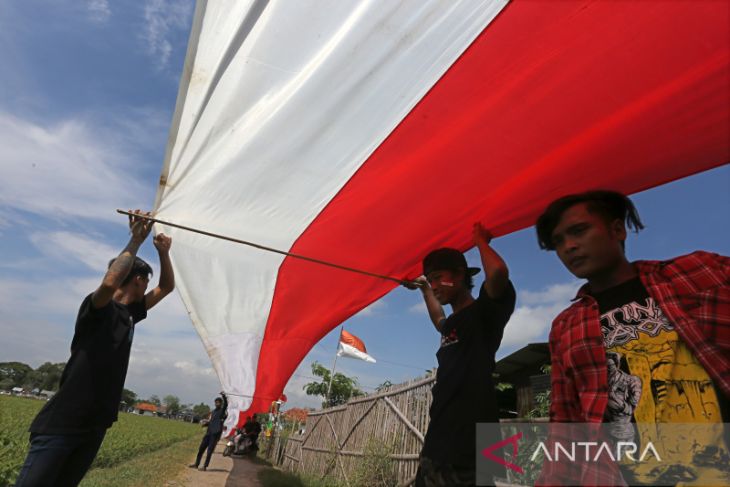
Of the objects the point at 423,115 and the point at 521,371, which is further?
the point at 521,371

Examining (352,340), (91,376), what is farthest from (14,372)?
(91,376)

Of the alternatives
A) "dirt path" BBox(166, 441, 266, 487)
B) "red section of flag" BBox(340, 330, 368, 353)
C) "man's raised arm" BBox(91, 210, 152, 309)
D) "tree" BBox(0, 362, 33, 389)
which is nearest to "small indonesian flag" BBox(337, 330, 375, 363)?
"red section of flag" BBox(340, 330, 368, 353)

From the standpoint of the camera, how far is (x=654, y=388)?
118cm

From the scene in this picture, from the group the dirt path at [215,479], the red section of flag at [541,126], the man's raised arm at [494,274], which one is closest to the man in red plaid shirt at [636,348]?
the man's raised arm at [494,274]

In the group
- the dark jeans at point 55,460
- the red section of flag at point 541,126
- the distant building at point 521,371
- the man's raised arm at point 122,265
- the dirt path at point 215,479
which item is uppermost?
the distant building at point 521,371

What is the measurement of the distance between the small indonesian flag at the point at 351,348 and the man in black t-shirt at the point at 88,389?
11934 millimetres

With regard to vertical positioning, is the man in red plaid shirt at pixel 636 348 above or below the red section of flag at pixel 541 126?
below

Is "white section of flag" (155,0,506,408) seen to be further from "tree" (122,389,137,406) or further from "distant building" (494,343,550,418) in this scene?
"tree" (122,389,137,406)

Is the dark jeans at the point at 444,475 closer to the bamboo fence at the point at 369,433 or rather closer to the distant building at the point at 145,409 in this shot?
the bamboo fence at the point at 369,433

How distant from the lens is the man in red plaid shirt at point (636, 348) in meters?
1.11

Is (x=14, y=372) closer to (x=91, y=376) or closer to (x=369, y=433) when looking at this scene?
(x=369, y=433)

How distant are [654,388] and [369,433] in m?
5.62

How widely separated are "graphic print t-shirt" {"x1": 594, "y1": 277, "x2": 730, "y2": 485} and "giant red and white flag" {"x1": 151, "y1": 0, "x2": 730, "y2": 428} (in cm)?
68

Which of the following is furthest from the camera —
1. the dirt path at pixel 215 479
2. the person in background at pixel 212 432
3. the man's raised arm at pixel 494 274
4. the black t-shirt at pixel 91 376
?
the person in background at pixel 212 432
